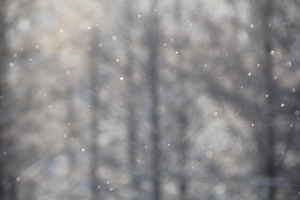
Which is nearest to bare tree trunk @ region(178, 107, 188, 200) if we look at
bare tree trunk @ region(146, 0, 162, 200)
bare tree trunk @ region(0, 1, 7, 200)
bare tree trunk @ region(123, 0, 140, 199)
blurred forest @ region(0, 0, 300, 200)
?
blurred forest @ region(0, 0, 300, 200)

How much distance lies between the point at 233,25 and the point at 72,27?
3.89 ft

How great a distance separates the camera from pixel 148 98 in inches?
71.1

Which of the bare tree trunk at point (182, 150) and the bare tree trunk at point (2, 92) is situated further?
the bare tree trunk at point (182, 150)

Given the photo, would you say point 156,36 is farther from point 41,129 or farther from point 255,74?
point 41,129

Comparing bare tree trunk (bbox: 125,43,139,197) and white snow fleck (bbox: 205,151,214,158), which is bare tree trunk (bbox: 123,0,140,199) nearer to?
bare tree trunk (bbox: 125,43,139,197)

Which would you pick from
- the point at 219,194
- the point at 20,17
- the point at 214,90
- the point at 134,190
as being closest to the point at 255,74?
the point at 214,90

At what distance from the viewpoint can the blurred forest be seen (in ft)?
5.63

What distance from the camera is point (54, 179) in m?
1.76

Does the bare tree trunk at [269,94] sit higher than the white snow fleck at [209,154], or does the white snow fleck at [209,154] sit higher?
the bare tree trunk at [269,94]

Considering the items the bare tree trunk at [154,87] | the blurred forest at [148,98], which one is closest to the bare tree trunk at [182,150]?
the blurred forest at [148,98]

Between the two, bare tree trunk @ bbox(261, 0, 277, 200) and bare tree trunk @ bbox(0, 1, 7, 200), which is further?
bare tree trunk @ bbox(261, 0, 277, 200)

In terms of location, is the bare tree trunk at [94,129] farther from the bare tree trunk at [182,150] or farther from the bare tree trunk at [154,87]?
the bare tree trunk at [182,150]

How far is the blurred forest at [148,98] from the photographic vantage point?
172 cm

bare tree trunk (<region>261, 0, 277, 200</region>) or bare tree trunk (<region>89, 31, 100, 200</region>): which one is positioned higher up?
bare tree trunk (<region>261, 0, 277, 200</region>)
